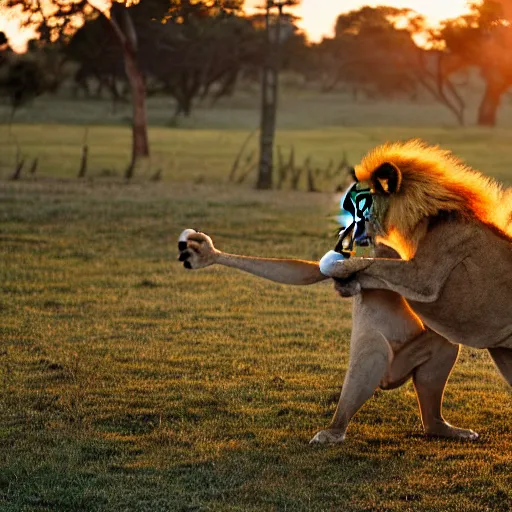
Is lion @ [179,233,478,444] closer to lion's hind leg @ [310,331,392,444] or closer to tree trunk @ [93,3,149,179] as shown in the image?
lion's hind leg @ [310,331,392,444]

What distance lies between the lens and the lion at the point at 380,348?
5773 millimetres

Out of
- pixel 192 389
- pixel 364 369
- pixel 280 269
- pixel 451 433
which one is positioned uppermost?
pixel 280 269

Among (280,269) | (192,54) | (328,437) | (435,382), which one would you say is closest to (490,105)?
(192,54)

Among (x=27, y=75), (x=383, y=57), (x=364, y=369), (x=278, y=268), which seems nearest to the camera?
(x=278, y=268)

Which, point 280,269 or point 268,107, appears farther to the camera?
point 268,107

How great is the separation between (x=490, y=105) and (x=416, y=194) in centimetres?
4883

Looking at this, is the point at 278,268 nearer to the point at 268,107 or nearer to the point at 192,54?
the point at 268,107

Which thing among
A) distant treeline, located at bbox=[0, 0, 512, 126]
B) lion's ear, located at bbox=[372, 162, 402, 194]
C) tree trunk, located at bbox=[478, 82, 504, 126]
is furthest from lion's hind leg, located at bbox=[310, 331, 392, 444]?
tree trunk, located at bbox=[478, 82, 504, 126]

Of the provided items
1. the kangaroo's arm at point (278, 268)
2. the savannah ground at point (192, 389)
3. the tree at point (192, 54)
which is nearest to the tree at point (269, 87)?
the savannah ground at point (192, 389)

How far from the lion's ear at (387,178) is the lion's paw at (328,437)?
1490mm

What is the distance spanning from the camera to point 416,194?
5477mm

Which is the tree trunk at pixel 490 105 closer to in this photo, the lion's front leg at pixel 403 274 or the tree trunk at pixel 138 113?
the tree trunk at pixel 138 113

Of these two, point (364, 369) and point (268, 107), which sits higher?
point (268, 107)

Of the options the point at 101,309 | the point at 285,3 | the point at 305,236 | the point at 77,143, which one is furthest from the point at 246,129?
the point at 101,309
